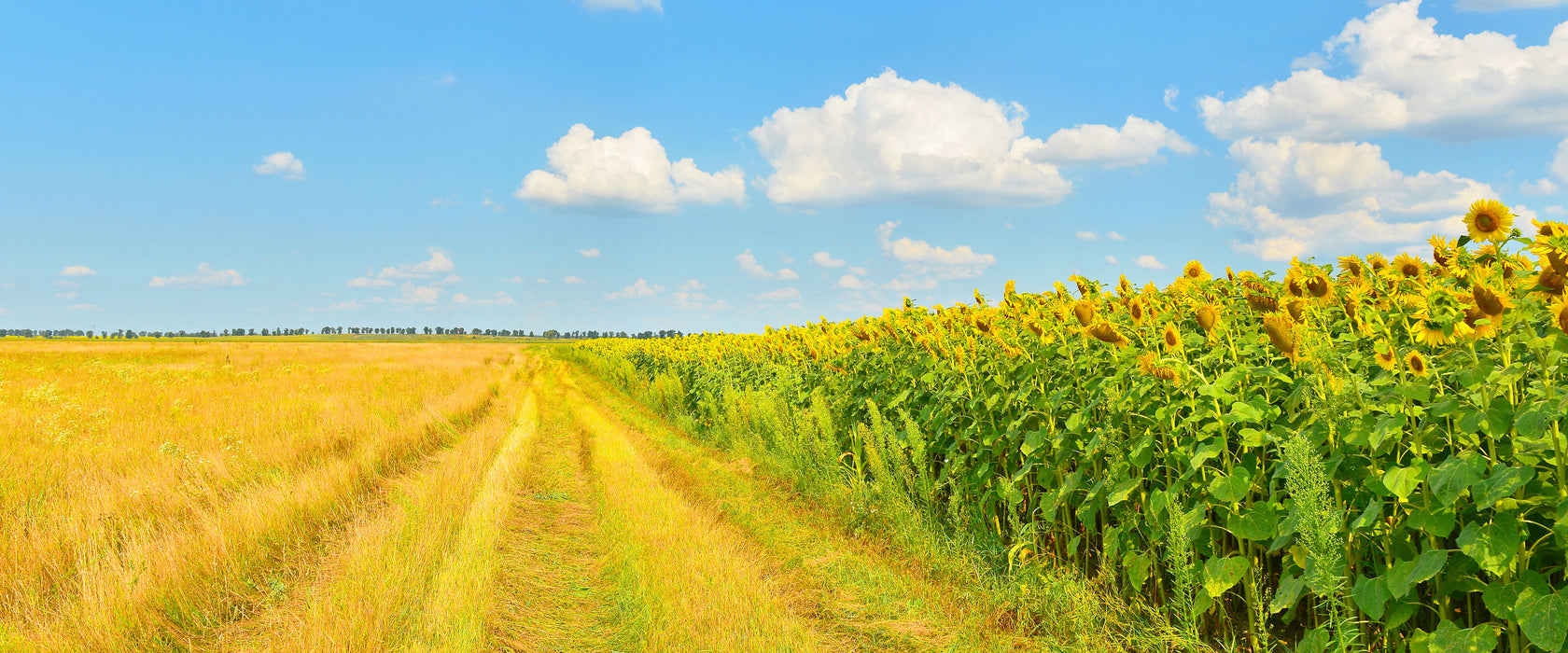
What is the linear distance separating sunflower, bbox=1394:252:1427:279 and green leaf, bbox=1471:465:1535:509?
1153 millimetres

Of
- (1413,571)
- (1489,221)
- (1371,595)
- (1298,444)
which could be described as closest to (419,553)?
(1298,444)

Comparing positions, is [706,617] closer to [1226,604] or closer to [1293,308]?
[1226,604]

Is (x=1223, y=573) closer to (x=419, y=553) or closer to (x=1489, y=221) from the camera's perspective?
(x=1489, y=221)

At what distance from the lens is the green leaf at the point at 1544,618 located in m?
2.42

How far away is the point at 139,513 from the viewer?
21.0 ft

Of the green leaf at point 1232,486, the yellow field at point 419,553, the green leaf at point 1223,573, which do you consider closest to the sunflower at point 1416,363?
the green leaf at point 1232,486

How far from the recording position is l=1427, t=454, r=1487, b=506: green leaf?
101 inches

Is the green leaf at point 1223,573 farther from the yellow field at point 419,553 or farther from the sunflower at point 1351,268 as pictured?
the sunflower at point 1351,268

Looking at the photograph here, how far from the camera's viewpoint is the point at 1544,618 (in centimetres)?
247

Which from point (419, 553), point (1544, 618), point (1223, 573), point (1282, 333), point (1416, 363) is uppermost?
point (1282, 333)

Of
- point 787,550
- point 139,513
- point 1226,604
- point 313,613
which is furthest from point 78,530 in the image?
point 1226,604

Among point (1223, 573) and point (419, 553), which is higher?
point (1223, 573)

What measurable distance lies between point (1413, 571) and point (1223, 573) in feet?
2.82

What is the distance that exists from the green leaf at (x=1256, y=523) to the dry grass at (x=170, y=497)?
229 inches
